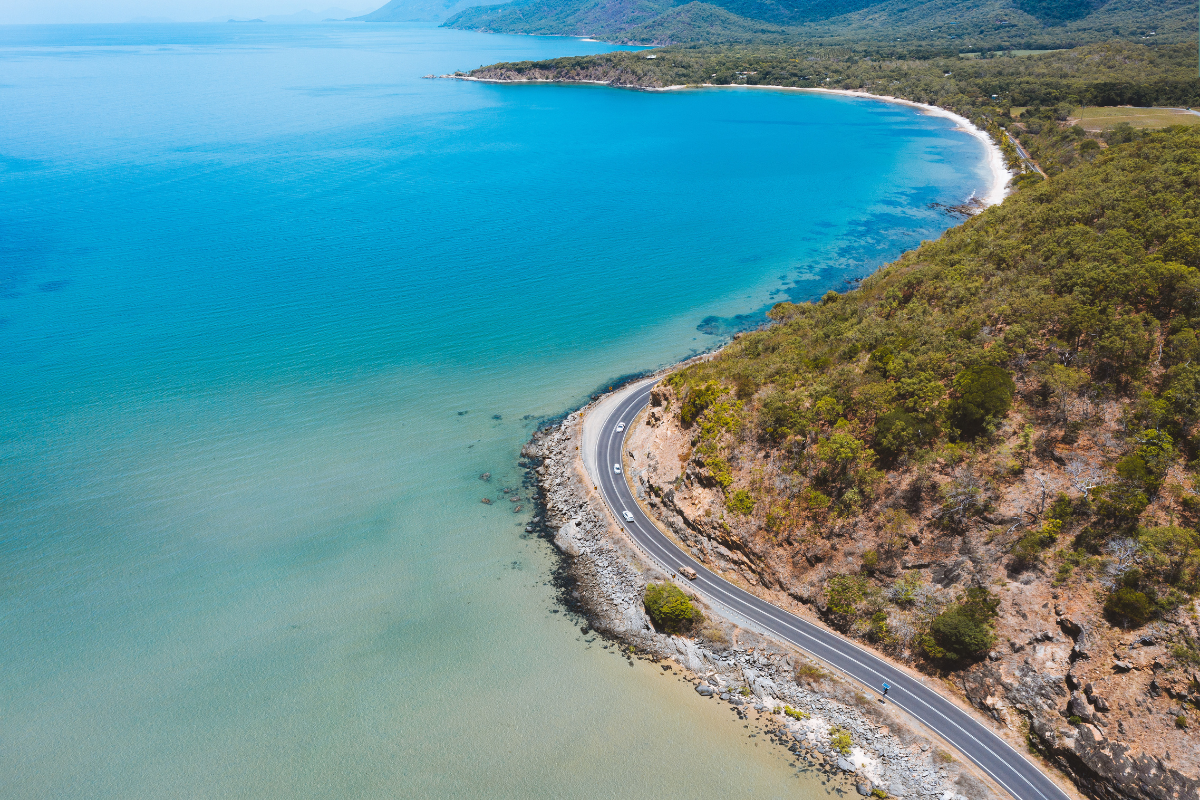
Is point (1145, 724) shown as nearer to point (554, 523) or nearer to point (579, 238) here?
point (554, 523)

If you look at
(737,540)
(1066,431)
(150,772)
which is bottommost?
(150,772)

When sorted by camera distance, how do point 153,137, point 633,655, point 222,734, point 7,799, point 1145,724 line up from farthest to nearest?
point 153,137, point 633,655, point 222,734, point 7,799, point 1145,724

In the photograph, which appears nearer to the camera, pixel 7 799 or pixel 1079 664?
pixel 1079 664

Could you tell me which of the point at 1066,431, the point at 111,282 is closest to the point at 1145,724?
the point at 1066,431

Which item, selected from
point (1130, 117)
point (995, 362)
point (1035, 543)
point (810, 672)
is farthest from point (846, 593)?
point (1130, 117)

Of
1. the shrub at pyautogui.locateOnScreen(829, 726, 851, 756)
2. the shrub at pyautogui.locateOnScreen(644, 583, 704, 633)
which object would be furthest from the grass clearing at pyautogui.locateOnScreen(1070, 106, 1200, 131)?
the shrub at pyautogui.locateOnScreen(829, 726, 851, 756)

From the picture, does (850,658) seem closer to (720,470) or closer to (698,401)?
(720,470)

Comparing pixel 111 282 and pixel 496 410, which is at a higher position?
pixel 111 282
